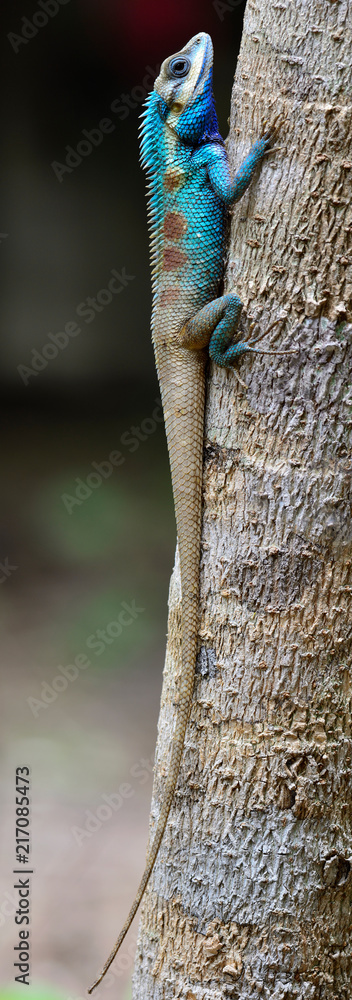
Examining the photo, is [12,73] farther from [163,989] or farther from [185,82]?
[163,989]

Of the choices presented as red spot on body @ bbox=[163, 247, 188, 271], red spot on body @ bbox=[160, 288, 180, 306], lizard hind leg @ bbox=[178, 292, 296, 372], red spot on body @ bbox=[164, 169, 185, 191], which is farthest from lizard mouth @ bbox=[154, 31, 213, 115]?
lizard hind leg @ bbox=[178, 292, 296, 372]

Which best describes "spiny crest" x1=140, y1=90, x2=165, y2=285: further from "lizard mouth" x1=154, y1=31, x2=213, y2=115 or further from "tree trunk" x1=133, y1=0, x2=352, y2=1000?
"tree trunk" x1=133, y1=0, x2=352, y2=1000

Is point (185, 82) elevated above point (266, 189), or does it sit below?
above

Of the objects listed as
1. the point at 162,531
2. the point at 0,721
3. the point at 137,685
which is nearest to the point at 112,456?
the point at 162,531

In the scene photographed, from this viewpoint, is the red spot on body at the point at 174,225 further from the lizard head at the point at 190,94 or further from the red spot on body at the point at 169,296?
the lizard head at the point at 190,94

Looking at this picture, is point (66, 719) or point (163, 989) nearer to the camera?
point (163, 989)

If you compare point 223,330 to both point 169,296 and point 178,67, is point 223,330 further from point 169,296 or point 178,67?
point 178,67
